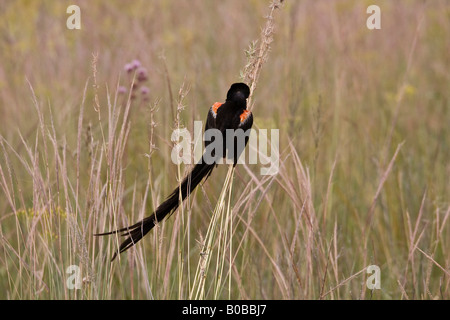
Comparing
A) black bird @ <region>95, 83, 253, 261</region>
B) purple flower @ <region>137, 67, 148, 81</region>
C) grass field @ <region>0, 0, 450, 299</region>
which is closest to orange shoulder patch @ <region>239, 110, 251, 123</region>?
black bird @ <region>95, 83, 253, 261</region>

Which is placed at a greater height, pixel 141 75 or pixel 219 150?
pixel 141 75

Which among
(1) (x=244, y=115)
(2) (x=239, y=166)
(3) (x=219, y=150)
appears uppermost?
(1) (x=244, y=115)

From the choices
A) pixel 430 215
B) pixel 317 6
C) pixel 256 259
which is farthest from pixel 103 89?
pixel 317 6

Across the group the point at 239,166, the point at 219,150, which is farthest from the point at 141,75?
the point at 219,150

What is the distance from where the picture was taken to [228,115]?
Result: 5.63 ft

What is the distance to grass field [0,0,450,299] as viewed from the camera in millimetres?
2152

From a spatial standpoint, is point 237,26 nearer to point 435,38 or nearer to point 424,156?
point 435,38

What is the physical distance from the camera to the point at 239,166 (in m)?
3.11

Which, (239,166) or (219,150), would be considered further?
(239,166)

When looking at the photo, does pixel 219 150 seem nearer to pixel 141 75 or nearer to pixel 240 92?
pixel 240 92

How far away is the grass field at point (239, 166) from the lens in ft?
7.06

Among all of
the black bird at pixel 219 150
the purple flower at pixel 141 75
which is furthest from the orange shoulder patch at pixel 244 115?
the purple flower at pixel 141 75

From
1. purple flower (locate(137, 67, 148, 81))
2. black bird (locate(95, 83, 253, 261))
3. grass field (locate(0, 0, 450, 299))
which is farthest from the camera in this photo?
purple flower (locate(137, 67, 148, 81))

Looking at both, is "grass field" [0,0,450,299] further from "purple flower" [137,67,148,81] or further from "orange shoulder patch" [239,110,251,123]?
"orange shoulder patch" [239,110,251,123]
